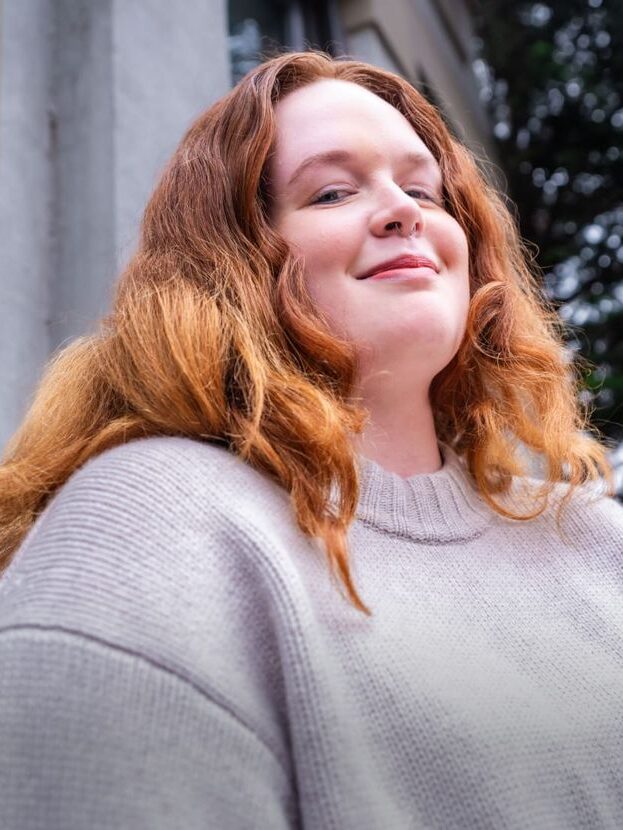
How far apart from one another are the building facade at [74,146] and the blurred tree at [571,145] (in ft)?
10.00

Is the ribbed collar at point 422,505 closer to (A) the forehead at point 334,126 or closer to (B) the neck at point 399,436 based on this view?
(B) the neck at point 399,436

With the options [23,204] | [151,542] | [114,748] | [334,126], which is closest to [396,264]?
[334,126]

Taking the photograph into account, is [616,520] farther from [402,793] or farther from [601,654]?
[402,793]

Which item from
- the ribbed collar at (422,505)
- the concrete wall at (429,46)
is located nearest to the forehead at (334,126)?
the ribbed collar at (422,505)

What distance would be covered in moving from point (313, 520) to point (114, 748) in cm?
39

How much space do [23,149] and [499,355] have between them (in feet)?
4.40

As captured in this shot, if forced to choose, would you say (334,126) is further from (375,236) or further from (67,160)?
(67,160)

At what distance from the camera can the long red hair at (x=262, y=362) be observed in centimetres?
126

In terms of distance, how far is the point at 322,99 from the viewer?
5.28 feet

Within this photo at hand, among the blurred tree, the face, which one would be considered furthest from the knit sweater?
the blurred tree

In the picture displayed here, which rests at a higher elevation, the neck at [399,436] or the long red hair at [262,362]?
the long red hair at [262,362]

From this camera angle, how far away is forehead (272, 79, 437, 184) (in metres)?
1.54

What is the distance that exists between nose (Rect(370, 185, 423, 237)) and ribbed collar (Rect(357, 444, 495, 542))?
0.36m

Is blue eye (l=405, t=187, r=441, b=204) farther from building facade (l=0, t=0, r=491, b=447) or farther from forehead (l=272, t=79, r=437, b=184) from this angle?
building facade (l=0, t=0, r=491, b=447)
